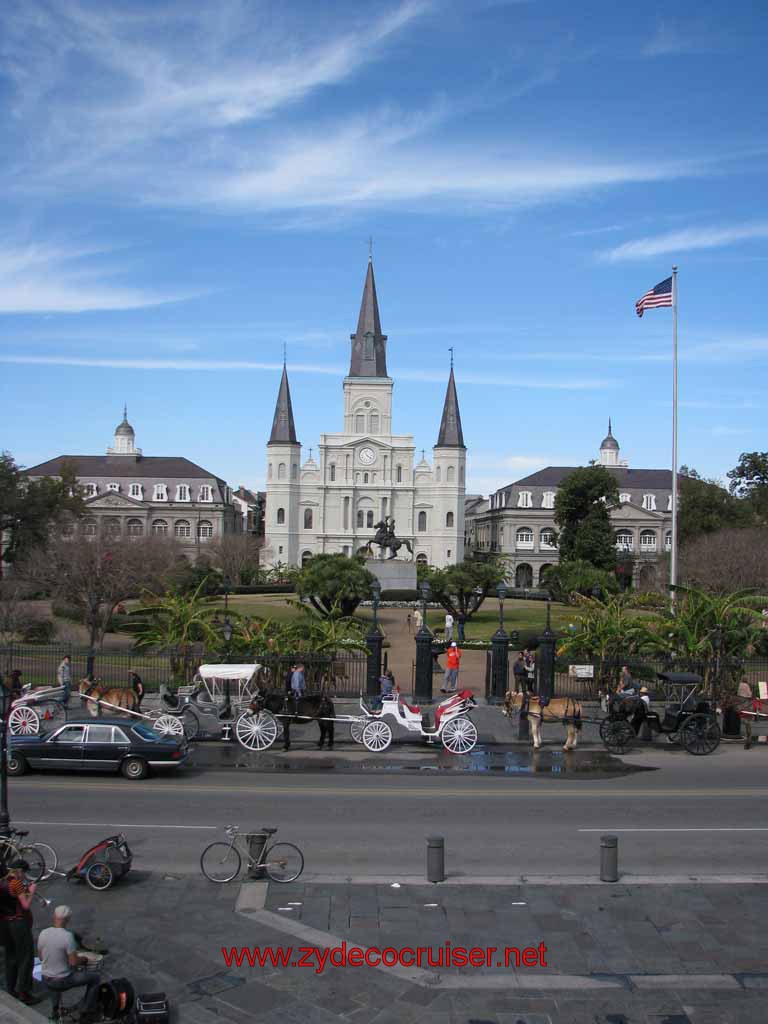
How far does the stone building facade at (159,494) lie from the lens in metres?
112

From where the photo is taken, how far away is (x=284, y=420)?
115 metres

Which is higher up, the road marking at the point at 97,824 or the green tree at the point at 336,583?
the green tree at the point at 336,583

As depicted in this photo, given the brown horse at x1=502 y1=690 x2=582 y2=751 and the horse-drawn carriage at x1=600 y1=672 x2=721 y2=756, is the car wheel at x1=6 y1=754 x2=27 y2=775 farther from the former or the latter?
the horse-drawn carriage at x1=600 y1=672 x2=721 y2=756

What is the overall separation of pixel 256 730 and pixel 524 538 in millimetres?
100967

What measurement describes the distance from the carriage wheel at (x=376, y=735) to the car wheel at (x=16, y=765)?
7.01 m

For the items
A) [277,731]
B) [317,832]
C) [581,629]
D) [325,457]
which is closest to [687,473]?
[325,457]

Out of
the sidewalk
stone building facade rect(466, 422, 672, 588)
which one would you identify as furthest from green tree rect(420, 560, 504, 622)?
stone building facade rect(466, 422, 672, 588)

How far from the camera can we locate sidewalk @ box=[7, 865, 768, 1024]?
8242 millimetres

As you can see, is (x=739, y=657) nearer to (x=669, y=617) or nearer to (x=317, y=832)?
(x=669, y=617)

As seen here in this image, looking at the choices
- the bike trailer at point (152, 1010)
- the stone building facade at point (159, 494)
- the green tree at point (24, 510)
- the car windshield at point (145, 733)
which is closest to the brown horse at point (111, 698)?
the car windshield at point (145, 733)

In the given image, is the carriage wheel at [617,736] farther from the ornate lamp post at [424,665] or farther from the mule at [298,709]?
the mule at [298,709]

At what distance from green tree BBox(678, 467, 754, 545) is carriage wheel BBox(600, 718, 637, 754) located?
165 feet

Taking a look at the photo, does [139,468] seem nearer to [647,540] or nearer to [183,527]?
[183,527]

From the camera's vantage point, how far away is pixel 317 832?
13.8m
